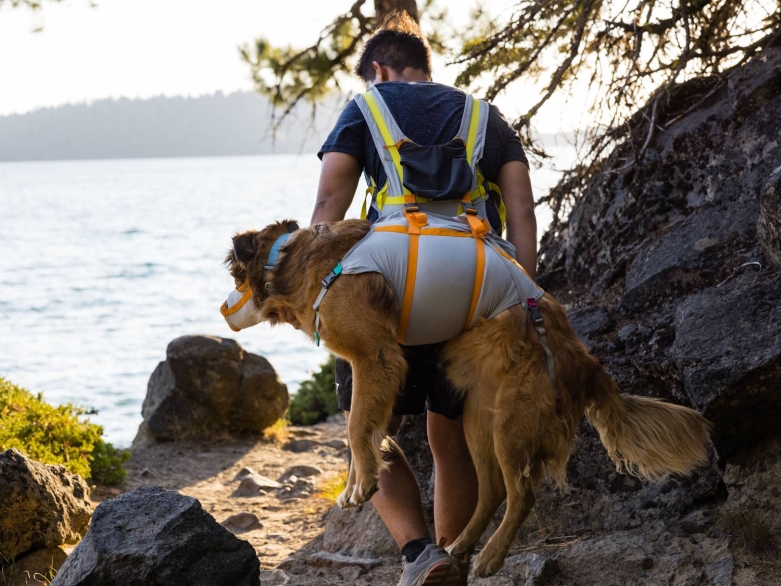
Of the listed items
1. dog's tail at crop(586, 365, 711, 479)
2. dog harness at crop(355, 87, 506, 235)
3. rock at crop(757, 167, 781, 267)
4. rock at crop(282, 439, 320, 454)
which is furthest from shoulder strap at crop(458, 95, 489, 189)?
rock at crop(282, 439, 320, 454)

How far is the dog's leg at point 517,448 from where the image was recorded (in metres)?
2.73

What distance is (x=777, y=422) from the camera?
354 cm

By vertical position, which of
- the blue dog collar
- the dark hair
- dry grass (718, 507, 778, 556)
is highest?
the dark hair

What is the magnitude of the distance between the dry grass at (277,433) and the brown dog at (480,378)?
5822mm

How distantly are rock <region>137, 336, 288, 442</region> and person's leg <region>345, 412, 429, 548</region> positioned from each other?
5122mm

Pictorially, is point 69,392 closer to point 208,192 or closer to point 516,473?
point 516,473

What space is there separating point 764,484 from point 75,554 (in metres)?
3.02

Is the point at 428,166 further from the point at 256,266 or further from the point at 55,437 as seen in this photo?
the point at 55,437

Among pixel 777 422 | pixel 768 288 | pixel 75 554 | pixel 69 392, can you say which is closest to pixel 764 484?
pixel 777 422

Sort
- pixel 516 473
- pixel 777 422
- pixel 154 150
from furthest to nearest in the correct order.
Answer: pixel 154 150 < pixel 777 422 < pixel 516 473

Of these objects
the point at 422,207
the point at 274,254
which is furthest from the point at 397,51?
the point at 274,254

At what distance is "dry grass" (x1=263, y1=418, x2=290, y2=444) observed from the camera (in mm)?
8602

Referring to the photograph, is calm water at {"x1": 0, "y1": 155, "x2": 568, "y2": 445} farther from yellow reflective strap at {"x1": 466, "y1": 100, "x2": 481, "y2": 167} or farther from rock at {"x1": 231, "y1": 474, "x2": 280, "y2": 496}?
rock at {"x1": 231, "y1": 474, "x2": 280, "y2": 496}

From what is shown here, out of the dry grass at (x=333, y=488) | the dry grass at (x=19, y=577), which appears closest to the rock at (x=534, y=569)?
the dry grass at (x=333, y=488)
